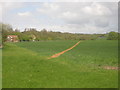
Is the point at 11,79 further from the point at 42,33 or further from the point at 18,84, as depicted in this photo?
the point at 42,33

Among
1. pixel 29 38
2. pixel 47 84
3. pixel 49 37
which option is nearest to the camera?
pixel 47 84

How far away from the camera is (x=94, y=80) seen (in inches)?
414

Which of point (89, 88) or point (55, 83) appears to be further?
point (55, 83)

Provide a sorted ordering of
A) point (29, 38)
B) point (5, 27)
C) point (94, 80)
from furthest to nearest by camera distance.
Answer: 1. point (29, 38)
2. point (5, 27)
3. point (94, 80)

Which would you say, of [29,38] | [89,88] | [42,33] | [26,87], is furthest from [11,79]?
[42,33]

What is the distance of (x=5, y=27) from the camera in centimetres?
5034

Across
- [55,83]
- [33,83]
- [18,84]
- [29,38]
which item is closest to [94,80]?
[55,83]

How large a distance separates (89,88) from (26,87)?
3402 millimetres

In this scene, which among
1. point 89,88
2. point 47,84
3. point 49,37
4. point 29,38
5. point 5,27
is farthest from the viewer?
point 49,37

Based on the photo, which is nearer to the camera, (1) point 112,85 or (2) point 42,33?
(1) point 112,85

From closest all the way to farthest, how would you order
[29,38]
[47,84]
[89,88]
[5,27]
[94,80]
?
1. [89,88]
2. [47,84]
3. [94,80]
4. [5,27]
5. [29,38]

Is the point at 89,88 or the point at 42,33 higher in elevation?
the point at 42,33

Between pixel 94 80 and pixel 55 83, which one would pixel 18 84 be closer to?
pixel 55 83

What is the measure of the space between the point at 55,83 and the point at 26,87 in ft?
5.56
